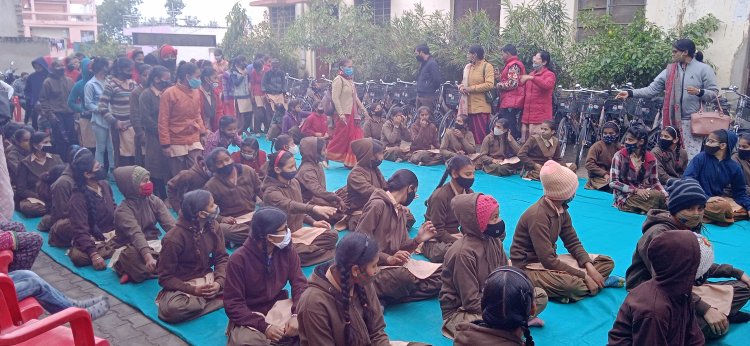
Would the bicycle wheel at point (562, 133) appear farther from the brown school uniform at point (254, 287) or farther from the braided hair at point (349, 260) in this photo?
the braided hair at point (349, 260)

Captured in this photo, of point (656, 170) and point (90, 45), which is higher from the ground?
point (90, 45)

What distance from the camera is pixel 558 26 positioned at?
426 inches

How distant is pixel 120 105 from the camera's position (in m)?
7.32

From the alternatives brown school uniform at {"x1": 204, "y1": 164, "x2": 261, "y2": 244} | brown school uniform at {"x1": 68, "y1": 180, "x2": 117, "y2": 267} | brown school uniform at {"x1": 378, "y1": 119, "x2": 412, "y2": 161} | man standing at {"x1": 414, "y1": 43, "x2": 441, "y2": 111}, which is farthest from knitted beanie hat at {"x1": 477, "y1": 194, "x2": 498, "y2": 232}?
man standing at {"x1": 414, "y1": 43, "x2": 441, "y2": 111}

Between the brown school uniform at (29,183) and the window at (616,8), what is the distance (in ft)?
27.8

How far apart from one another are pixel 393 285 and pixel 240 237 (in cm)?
179

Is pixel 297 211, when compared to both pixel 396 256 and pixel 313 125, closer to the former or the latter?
pixel 396 256

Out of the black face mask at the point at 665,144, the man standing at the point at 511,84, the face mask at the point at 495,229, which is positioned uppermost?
the man standing at the point at 511,84

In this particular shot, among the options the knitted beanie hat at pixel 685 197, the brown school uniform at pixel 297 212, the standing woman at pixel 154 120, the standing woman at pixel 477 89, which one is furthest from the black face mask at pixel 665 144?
the standing woman at pixel 154 120

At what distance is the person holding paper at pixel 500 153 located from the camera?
8.48m

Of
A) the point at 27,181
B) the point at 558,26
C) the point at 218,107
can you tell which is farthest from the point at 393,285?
the point at 558,26

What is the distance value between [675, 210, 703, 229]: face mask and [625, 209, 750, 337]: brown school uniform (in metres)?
0.03

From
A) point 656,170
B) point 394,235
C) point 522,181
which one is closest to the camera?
point 394,235

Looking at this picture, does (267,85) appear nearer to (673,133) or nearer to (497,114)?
(497,114)
